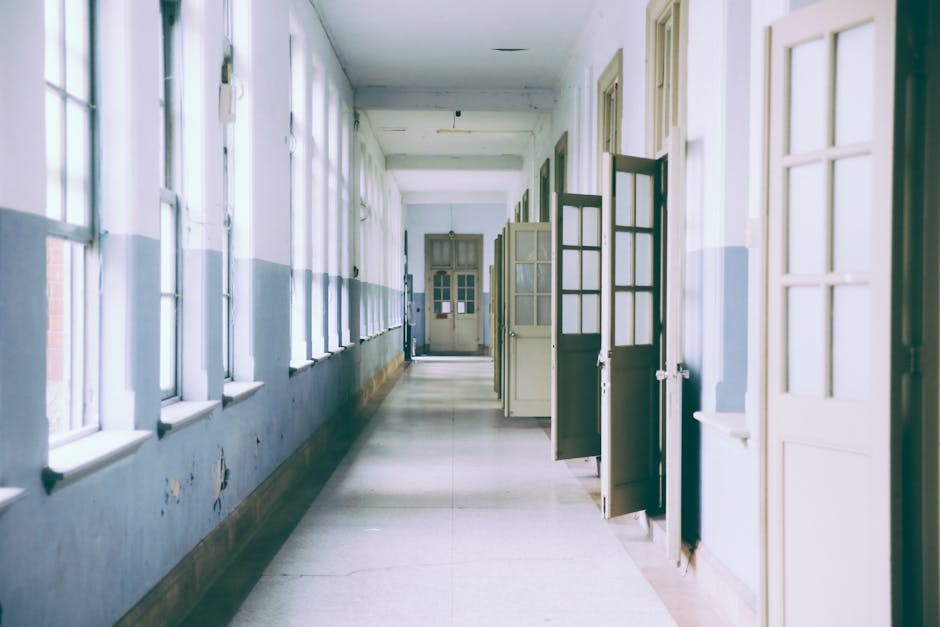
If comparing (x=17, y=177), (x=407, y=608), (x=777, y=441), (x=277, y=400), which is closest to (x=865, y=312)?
(x=777, y=441)

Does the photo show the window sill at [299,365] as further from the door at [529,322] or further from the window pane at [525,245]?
the window pane at [525,245]

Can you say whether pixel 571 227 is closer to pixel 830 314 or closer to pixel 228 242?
pixel 228 242

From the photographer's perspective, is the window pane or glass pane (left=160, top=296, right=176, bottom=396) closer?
glass pane (left=160, top=296, right=176, bottom=396)

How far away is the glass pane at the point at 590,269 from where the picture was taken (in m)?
6.36

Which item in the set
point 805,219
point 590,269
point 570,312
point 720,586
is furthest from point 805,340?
point 570,312

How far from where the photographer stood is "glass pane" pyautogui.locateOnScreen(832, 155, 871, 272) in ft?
7.97

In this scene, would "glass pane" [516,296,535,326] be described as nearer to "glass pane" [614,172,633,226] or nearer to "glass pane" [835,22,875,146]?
"glass pane" [614,172,633,226]

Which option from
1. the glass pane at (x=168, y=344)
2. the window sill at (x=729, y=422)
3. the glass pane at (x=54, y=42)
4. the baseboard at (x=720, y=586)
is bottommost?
the baseboard at (x=720, y=586)

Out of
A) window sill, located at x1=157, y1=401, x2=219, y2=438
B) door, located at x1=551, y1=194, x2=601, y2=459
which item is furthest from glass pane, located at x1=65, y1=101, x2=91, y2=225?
door, located at x1=551, y1=194, x2=601, y2=459

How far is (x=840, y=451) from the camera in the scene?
8.02 ft

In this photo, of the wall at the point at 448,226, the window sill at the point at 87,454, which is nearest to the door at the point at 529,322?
the window sill at the point at 87,454

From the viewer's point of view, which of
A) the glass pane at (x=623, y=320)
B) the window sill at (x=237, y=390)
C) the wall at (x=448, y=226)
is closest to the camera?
the window sill at (x=237, y=390)

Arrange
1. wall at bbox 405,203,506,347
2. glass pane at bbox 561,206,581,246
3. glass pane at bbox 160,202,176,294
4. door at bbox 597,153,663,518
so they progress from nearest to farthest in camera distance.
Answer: glass pane at bbox 160,202,176,294 → door at bbox 597,153,663,518 → glass pane at bbox 561,206,581,246 → wall at bbox 405,203,506,347

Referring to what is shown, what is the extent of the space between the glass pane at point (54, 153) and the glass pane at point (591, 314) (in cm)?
→ 428
